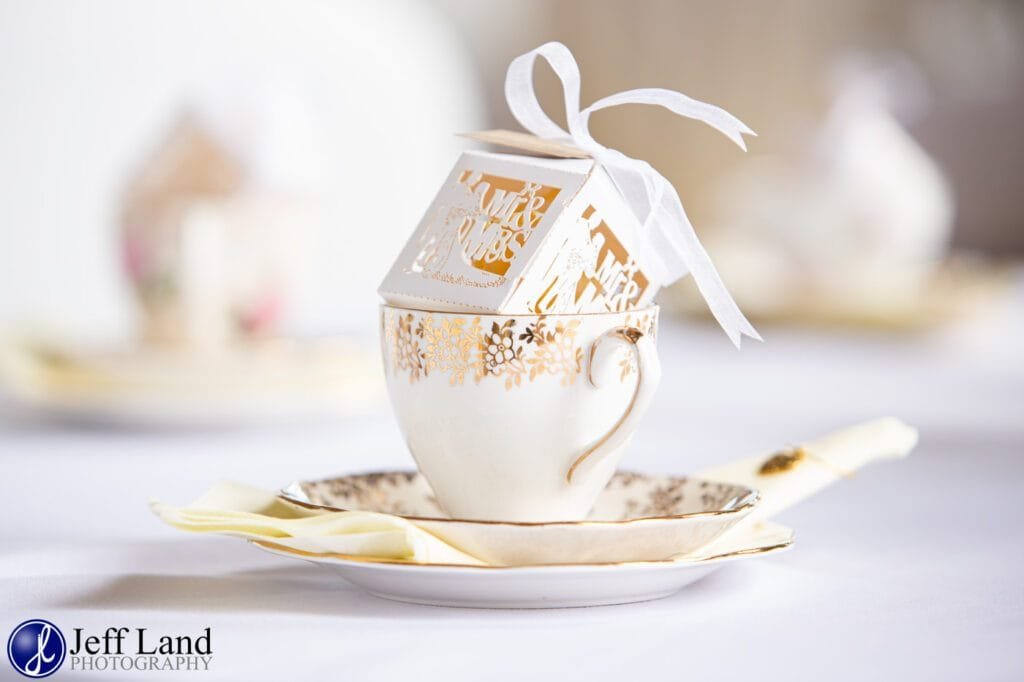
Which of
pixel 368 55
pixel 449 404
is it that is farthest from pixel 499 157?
pixel 368 55

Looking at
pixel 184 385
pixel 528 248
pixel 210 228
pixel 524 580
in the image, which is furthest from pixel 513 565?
pixel 210 228

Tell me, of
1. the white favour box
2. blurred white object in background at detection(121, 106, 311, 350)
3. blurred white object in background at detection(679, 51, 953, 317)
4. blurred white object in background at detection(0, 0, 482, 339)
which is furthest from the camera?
blurred white object in background at detection(0, 0, 482, 339)

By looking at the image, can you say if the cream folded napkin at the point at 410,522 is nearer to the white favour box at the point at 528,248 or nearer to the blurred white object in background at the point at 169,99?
the white favour box at the point at 528,248

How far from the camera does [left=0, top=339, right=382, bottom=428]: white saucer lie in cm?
104

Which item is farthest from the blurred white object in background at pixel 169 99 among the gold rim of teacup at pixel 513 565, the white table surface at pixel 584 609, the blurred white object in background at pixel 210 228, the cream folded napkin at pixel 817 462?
the gold rim of teacup at pixel 513 565

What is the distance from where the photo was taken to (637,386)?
57cm

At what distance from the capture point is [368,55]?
344cm

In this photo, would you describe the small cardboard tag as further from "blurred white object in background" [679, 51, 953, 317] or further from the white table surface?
"blurred white object in background" [679, 51, 953, 317]

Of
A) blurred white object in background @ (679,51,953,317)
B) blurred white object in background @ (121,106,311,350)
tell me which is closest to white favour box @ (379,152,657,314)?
blurred white object in background @ (121,106,311,350)

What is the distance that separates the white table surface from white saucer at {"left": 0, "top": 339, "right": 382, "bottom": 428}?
0.02m

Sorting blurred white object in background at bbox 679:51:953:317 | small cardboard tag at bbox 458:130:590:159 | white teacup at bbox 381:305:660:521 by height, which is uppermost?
blurred white object in background at bbox 679:51:953:317

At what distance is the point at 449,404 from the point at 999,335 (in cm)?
120

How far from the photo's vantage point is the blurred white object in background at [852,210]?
1.46 m

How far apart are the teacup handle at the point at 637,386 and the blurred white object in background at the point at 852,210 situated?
0.95 metres
